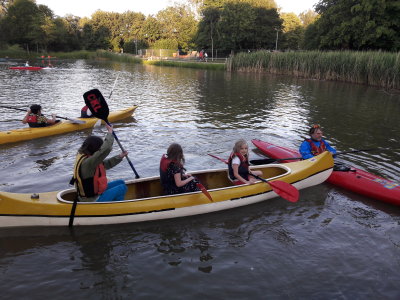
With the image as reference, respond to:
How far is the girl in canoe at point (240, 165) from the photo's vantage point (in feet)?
18.4

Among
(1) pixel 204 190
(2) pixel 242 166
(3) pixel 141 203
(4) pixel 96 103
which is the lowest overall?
(3) pixel 141 203

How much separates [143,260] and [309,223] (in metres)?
2.73

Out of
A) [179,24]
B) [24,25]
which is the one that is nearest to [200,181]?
[179,24]

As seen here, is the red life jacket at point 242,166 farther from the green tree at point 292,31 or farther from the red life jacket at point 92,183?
the green tree at point 292,31

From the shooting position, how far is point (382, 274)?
4.13m

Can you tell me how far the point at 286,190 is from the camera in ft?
18.6

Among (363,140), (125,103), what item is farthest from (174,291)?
(125,103)

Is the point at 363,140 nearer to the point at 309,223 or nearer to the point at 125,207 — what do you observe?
the point at 309,223

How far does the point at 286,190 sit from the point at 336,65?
19.0 metres

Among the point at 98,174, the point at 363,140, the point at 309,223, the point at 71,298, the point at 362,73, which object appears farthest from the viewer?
the point at 362,73

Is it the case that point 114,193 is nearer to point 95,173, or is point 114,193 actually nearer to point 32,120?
point 95,173

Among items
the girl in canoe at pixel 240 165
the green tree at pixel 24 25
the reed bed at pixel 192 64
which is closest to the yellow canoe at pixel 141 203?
the girl in canoe at pixel 240 165

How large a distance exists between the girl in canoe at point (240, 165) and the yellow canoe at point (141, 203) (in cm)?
23

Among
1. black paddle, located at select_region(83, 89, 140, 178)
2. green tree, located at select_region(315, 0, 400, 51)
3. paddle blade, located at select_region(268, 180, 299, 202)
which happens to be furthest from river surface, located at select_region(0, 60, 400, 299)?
green tree, located at select_region(315, 0, 400, 51)
